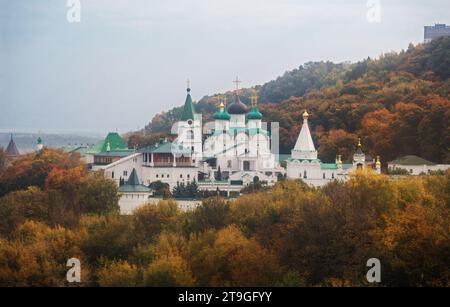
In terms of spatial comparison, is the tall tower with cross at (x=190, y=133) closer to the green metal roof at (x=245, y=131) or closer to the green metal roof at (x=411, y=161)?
the green metal roof at (x=245, y=131)

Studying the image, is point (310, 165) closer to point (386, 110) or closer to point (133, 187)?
point (133, 187)

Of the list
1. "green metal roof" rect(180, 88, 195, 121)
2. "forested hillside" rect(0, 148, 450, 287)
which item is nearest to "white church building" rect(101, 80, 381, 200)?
"green metal roof" rect(180, 88, 195, 121)

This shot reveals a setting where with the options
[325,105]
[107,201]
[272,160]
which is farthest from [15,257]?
[325,105]

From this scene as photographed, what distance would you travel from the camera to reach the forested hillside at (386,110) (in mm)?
45812

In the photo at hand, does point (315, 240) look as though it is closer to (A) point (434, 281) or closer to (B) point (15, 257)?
(A) point (434, 281)

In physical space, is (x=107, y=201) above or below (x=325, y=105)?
below

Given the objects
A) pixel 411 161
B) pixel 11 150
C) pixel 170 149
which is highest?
pixel 11 150

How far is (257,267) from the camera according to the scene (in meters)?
22.1

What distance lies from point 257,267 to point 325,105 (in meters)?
34.3

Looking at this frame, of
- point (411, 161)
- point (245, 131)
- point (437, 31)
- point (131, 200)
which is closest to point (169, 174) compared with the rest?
point (245, 131)

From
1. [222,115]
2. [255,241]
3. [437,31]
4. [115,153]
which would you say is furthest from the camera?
[437,31]

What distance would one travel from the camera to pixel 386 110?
51.2 metres

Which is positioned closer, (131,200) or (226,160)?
(131,200)

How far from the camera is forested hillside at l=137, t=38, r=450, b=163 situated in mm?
45812
